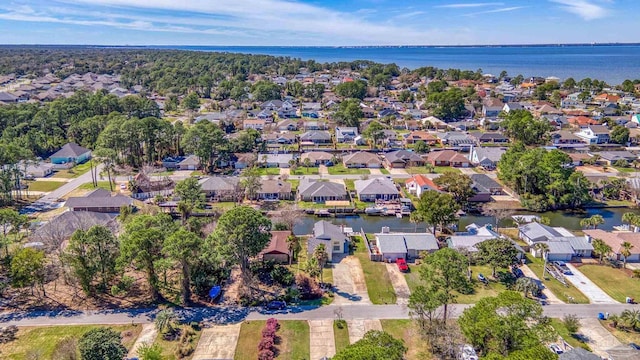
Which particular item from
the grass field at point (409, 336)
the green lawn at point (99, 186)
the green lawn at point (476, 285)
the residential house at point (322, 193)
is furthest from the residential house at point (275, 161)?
the grass field at point (409, 336)

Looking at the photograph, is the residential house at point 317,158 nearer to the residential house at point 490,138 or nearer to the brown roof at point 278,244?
the brown roof at point 278,244

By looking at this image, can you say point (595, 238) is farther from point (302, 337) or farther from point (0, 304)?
point (0, 304)

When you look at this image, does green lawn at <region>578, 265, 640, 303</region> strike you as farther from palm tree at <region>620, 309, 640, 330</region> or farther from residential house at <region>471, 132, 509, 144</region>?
residential house at <region>471, 132, 509, 144</region>

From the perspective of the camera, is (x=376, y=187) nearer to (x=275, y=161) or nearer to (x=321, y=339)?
(x=275, y=161)

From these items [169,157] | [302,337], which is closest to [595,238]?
[302,337]

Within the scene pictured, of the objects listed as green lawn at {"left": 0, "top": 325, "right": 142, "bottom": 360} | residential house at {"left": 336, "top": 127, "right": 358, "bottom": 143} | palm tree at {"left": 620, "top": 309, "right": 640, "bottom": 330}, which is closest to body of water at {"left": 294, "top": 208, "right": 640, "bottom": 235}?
palm tree at {"left": 620, "top": 309, "right": 640, "bottom": 330}

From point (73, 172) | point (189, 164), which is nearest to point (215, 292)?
point (189, 164)
